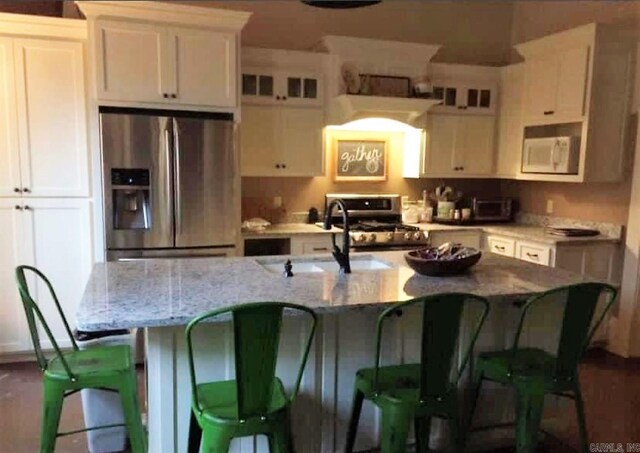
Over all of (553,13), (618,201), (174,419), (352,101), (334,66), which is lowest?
(174,419)

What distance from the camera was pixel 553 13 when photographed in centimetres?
480

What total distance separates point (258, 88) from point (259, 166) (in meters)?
0.62

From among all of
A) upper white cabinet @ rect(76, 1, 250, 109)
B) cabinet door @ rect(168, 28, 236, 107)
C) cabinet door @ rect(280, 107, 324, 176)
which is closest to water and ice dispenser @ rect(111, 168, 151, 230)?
upper white cabinet @ rect(76, 1, 250, 109)

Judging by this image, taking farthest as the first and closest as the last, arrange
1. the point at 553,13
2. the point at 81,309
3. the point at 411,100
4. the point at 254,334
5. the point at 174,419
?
the point at 553,13 → the point at 411,100 → the point at 174,419 → the point at 81,309 → the point at 254,334

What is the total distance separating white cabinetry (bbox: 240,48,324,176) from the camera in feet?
14.0

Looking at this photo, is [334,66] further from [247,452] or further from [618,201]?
[247,452]

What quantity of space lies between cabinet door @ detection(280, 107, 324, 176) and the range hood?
0.47ft

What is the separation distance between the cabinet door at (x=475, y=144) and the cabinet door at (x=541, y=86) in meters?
0.44

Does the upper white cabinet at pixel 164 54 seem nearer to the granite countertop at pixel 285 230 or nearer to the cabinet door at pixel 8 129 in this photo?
the cabinet door at pixel 8 129

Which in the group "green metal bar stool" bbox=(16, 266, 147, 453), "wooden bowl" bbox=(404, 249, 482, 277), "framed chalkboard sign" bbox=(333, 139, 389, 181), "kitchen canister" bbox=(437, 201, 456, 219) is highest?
"framed chalkboard sign" bbox=(333, 139, 389, 181)

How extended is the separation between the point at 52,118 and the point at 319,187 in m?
2.23

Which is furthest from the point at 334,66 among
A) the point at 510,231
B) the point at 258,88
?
the point at 510,231

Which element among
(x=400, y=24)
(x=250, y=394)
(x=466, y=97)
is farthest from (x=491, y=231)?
(x=250, y=394)

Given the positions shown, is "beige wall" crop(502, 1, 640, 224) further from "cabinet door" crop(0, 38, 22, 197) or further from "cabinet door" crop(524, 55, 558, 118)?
"cabinet door" crop(0, 38, 22, 197)
